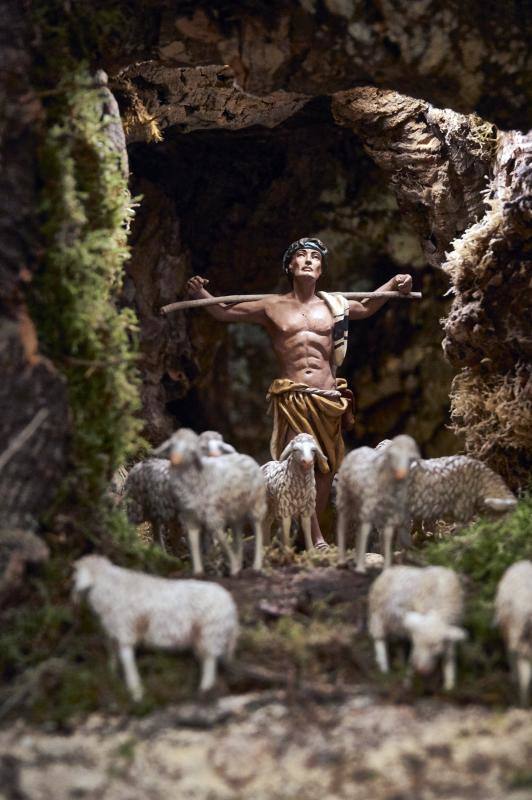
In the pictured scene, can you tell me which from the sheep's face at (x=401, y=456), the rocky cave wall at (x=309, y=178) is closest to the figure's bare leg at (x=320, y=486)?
the rocky cave wall at (x=309, y=178)

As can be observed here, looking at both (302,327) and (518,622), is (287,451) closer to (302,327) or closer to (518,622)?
(302,327)

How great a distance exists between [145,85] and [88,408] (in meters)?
2.66

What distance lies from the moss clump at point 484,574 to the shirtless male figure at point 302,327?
48.4 inches

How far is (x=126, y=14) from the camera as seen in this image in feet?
14.5

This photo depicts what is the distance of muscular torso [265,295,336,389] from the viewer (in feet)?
19.0

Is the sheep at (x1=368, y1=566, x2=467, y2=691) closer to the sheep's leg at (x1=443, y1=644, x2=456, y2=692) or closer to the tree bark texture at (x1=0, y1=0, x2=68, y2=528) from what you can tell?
the sheep's leg at (x1=443, y1=644, x2=456, y2=692)

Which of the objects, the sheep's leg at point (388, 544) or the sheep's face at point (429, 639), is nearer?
the sheep's face at point (429, 639)

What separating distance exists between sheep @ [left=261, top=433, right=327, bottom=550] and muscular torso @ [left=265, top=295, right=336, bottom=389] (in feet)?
2.19

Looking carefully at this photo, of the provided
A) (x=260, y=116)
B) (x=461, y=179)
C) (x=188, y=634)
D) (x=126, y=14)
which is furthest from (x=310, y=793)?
(x=260, y=116)

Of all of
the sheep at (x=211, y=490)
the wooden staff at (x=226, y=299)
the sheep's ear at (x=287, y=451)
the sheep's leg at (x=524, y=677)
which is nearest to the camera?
the sheep's leg at (x=524, y=677)

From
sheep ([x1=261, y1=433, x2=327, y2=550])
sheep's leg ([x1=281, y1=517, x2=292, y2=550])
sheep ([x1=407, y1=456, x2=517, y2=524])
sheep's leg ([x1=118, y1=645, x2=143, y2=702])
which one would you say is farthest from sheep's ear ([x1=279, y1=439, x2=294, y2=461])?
sheep's leg ([x1=118, y1=645, x2=143, y2=702])

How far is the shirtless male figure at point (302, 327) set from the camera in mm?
5711

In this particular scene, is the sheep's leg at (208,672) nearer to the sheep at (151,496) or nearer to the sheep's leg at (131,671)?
the sheep's leg at (131,671)

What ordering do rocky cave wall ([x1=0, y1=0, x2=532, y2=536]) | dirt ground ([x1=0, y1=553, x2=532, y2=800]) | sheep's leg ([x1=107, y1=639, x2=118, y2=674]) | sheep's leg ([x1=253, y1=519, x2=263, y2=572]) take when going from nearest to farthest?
dirt ground ([x1=0, y1=553, x2=532, y2=800]), sheep's leg ([x1=107, y1=639, x2=118, y2=674]), rocky cave wall ([x1=0, y1=0, x2=532, y2=536]), sheep's leg ([x1=253, y1=519, x2=263, y2=572])
